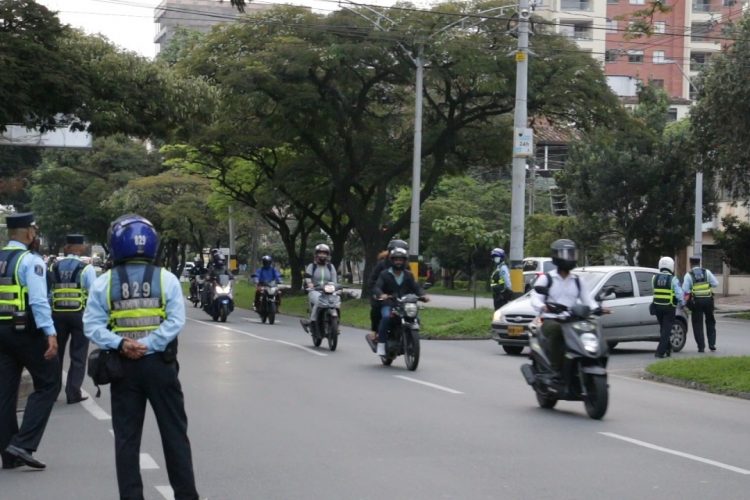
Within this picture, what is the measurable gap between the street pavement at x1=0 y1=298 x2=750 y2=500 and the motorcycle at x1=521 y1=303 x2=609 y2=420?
25 centimetres

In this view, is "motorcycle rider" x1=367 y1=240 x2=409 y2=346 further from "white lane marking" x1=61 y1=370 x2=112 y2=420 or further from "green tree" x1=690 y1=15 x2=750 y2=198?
"green tree" x1=690 y1=15 x2=750 y2=198

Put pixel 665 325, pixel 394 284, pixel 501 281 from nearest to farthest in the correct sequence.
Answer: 1. pixel 394 284
2. pixel 665 325
3. pixel 501 281

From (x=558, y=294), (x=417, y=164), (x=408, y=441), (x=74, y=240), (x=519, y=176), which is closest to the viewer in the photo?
(x=408, y=441)

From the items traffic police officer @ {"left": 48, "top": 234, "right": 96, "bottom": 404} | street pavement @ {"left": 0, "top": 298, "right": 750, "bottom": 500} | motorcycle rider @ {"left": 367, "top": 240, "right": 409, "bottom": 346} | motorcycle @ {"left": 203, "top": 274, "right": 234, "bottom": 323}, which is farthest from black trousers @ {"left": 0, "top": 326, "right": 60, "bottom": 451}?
motorcycle @ {"left": 203, "top": 274, "right": 234, "bottom": 323}

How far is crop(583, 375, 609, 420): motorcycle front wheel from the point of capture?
1230 centimetres

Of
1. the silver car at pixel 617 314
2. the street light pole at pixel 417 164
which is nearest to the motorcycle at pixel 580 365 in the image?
the silver car at pixel 617 314

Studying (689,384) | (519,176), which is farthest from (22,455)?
(519,176)

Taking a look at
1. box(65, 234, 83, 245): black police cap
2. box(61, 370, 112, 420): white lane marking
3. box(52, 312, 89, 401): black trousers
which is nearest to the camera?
box(61, 370, 112, 420): white lane marking

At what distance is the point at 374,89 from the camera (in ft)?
135

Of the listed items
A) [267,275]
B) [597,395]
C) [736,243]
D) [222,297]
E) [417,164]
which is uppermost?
[417,164]

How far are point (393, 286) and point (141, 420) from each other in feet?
34.6

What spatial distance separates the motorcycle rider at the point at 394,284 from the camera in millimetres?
17531

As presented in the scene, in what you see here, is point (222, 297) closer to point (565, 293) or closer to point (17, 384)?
point (565, 293)

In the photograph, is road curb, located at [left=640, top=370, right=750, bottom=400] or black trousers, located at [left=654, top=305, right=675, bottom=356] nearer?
road curb, located at [left=640, top=370, right=750, bottom=400]
